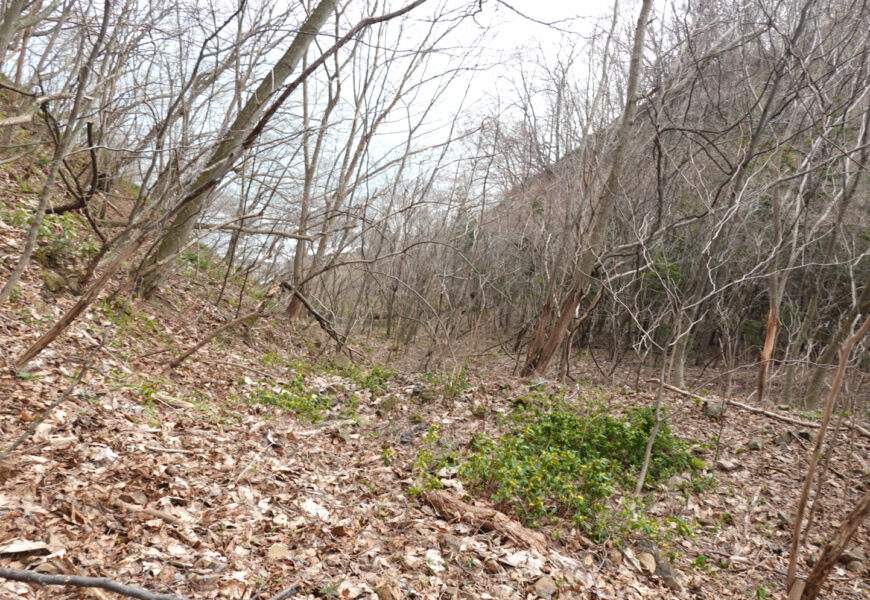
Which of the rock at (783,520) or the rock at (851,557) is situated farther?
the rock at (783,520)

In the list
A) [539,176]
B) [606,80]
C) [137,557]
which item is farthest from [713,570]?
[539,176]

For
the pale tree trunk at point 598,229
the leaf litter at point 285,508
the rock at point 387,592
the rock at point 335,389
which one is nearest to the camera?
the leaf litter at point 285,508

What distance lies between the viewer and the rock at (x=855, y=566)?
3.72 m

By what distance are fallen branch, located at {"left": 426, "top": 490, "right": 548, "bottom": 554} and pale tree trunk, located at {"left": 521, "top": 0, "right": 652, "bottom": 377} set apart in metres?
3.99

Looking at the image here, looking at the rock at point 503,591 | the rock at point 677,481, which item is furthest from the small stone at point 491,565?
the rock at point 677,481

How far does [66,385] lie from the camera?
331cm

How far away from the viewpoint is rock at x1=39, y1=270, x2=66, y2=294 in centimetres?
452

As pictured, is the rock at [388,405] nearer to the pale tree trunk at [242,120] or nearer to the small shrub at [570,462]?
the small shrub at [570,462]

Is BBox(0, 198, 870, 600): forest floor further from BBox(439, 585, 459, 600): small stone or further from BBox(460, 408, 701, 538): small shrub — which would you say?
BBox(460, 408, 701, 538): small shrub

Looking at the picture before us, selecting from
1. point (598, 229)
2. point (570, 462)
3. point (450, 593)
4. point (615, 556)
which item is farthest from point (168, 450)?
point (598, 229)

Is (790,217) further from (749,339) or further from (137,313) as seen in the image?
(137,313)

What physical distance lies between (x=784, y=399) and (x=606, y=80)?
652 centimetres

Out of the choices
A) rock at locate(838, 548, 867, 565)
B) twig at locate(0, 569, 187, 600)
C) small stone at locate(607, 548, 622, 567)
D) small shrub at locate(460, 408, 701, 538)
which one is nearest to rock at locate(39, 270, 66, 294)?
twig at locate(0, 569, 187, 600)

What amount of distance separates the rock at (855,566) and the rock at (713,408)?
244 cm
